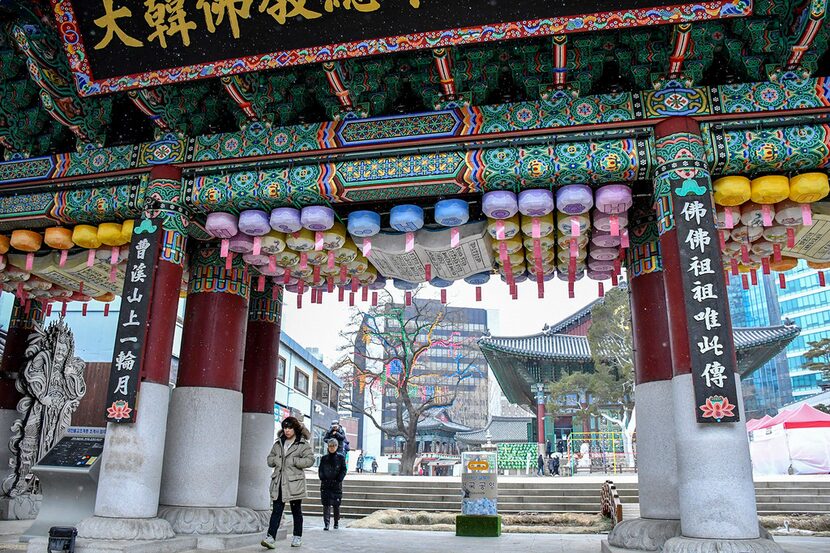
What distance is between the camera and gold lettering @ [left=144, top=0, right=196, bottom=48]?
21.9ft

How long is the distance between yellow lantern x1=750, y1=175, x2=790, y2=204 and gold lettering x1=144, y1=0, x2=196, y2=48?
6.11 m

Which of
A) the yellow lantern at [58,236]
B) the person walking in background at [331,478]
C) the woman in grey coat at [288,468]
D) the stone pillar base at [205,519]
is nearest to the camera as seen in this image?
the woman in grey coat at [288,468]

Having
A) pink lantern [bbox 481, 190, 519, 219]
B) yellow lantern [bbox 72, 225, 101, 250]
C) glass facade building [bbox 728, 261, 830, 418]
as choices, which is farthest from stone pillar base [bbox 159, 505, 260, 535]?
glass facade building [bbox 728, 261, 830, 418]

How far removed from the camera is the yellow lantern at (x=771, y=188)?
6512mm

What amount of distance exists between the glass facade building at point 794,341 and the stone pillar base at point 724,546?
68.1 meters

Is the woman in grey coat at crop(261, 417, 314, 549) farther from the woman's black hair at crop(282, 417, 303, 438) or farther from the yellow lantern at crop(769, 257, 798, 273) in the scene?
the yellow lantern at crop(769, 257, 798, 273)

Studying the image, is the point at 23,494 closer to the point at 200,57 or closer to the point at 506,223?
the point at 200,57

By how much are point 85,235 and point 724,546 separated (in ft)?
25.8

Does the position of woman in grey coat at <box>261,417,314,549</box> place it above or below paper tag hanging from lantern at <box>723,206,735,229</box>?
below

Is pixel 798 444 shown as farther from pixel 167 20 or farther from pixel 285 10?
pixel 167 20

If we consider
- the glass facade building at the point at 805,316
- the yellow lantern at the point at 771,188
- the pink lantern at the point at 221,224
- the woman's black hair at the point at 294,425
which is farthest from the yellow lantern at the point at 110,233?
the glass facade building at the point at 805,316

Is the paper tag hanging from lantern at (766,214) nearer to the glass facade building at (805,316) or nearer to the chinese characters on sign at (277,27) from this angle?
the chinese characters on sign at (277,27)

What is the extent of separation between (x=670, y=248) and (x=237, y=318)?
18.2 feet

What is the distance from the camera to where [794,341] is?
7144cm
